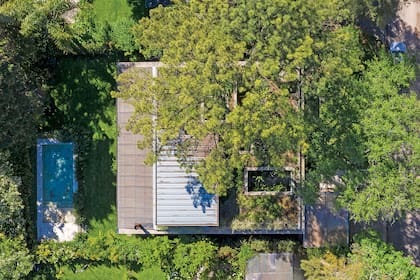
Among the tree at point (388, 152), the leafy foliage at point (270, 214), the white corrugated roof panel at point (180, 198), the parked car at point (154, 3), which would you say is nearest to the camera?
the tree at point (388, 152)

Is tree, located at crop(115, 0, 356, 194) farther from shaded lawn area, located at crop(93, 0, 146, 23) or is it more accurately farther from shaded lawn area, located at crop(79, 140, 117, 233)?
shaded lawn area, located at crop(79, 140, 117, 233)

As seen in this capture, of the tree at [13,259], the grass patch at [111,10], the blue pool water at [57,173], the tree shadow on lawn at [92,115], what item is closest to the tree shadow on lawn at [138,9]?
the grass patch at [111,10]

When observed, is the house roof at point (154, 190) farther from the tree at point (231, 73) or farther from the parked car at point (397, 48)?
the parked car at point (397, 48)

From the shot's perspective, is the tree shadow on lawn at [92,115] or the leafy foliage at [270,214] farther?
the tree shadow on lawn at [92,115]

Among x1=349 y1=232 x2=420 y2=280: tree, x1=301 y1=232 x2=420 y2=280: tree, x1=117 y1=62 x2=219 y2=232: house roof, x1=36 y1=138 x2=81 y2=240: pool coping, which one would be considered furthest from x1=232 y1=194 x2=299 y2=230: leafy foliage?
x1=36 y1=138 x2=81 y2=240: pool coping

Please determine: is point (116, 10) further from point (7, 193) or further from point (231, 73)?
point (7, 193)

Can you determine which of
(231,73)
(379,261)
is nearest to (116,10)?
(231,73)
